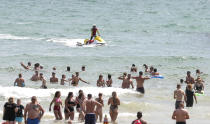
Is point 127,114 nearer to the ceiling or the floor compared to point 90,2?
nearer to the floor

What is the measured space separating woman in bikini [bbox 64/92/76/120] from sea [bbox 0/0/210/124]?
275 mm

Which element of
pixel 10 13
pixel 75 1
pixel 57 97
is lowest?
pixel 57 97

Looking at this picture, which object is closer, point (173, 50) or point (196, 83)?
point (196, 83)

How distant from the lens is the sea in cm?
1659

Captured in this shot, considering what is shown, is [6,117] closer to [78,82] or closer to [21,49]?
[78,82]

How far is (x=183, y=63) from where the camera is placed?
25.9 metres

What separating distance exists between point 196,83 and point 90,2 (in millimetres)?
47538

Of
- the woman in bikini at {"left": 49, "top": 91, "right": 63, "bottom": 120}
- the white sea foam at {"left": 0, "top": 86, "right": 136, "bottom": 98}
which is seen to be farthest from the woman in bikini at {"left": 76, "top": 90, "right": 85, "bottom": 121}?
the white sea foam at {"left": 0, "top": 86, "right": 136, "bottom": 98}

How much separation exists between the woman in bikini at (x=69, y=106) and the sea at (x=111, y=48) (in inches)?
10.8

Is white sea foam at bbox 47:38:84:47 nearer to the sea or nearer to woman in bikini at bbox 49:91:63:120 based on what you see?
the sea

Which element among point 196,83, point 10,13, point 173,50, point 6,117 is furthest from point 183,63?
point 10,13

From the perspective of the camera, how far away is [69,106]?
12.8 meters

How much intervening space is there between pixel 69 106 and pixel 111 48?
17640 millimetres

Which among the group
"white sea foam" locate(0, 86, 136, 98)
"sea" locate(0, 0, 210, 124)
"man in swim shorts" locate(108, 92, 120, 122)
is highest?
"sea" locate(0, 0, 210, 124)
